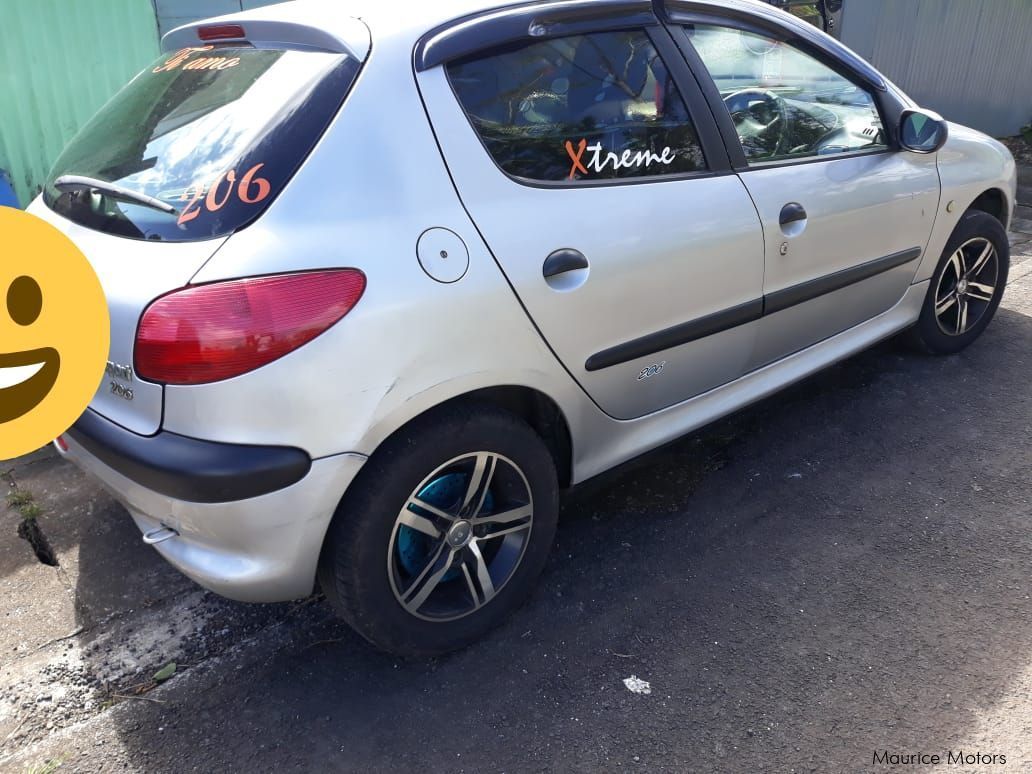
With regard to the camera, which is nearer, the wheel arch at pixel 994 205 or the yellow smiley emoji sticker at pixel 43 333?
the yellow smiley emoji sticker at pixel 43 333

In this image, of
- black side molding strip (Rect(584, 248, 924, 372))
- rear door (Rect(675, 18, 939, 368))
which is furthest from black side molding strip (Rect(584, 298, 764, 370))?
rear door (Rect(675, 18, 939, 368))

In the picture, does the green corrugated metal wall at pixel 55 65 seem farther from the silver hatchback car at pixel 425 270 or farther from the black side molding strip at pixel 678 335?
the black side molding strip at pixel 678 335

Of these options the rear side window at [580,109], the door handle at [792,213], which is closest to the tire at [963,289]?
the door handle at [792,213]

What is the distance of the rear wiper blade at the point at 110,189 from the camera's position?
6.65 ft

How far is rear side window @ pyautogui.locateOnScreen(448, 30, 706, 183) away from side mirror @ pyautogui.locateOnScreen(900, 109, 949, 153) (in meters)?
1.22

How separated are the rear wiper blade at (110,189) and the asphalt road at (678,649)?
1.27 meters

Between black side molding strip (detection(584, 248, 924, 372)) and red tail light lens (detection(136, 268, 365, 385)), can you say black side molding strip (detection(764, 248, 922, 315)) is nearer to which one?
black side molding strip (detection(584, 248, 924, 372))

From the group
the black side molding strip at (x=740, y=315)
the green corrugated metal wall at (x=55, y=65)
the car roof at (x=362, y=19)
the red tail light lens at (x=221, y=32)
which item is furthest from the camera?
the green corrugated metal wall at (x=55, y=65)

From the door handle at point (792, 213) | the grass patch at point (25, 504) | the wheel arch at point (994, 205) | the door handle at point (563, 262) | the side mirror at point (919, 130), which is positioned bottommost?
the grass patch at point (25, 504)

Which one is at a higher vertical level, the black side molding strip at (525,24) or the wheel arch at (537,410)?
the black side molding strip at (525,24)

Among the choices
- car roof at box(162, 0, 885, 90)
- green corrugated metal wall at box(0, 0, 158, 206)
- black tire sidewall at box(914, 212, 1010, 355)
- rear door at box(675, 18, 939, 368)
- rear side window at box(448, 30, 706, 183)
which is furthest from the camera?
green corrugated metal wall at box(0, 0, 158, 206)

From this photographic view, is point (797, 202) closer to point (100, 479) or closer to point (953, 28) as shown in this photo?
point (100, 479)

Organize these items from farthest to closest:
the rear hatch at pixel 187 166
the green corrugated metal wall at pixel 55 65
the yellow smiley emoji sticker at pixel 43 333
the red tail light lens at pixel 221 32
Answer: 1. the green corrugated metal wall at pixel 55 65
2. the red tail light lens at pixel 221 32
3. the rear hatch at pixel 187 166
4. the yellow smiley emoji sticker at pixel 43 333

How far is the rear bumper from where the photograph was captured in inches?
74.0
